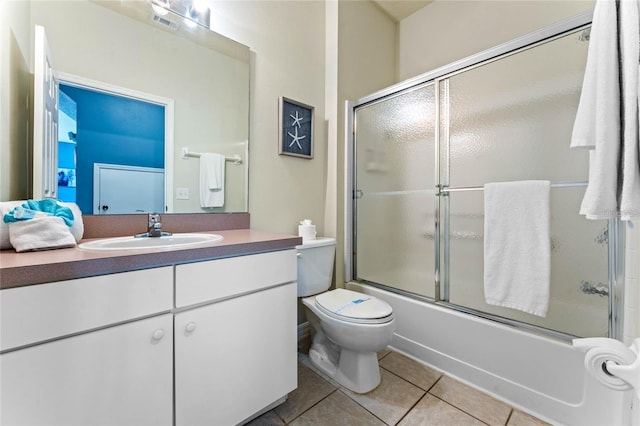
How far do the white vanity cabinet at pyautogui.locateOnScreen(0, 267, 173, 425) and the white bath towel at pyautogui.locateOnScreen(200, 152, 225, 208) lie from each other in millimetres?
735

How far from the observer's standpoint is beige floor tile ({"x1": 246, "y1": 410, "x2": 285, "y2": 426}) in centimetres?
118

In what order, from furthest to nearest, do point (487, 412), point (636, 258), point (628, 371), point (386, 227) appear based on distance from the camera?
point (386, 227) < point (487, 412) < point (636, 258) < point (628, 371)

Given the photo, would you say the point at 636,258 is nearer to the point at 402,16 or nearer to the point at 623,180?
the point at 623,180

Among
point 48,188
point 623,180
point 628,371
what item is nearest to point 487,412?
point 628,371

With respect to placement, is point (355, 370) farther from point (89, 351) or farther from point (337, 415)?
point (89, 351)

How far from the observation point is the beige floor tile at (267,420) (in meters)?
1.18

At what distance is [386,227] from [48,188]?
6.27ft

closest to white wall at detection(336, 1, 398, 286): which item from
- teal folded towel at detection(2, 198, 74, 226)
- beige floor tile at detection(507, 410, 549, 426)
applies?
beige floor tile at detection(507, 410, 549, 426)

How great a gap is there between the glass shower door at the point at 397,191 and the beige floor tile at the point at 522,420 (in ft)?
2.16

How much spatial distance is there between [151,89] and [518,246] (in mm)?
1962

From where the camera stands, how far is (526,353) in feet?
4.21

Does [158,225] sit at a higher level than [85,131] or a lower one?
lower

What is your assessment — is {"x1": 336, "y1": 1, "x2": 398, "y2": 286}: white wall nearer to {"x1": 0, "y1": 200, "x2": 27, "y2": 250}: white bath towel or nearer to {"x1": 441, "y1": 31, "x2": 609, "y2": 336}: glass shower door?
{"x1": 441, "y1": 31, "x2": 609, "y2": 336}: glass shower door

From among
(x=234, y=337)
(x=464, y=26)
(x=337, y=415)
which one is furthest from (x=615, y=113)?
(x=464, y=26)
